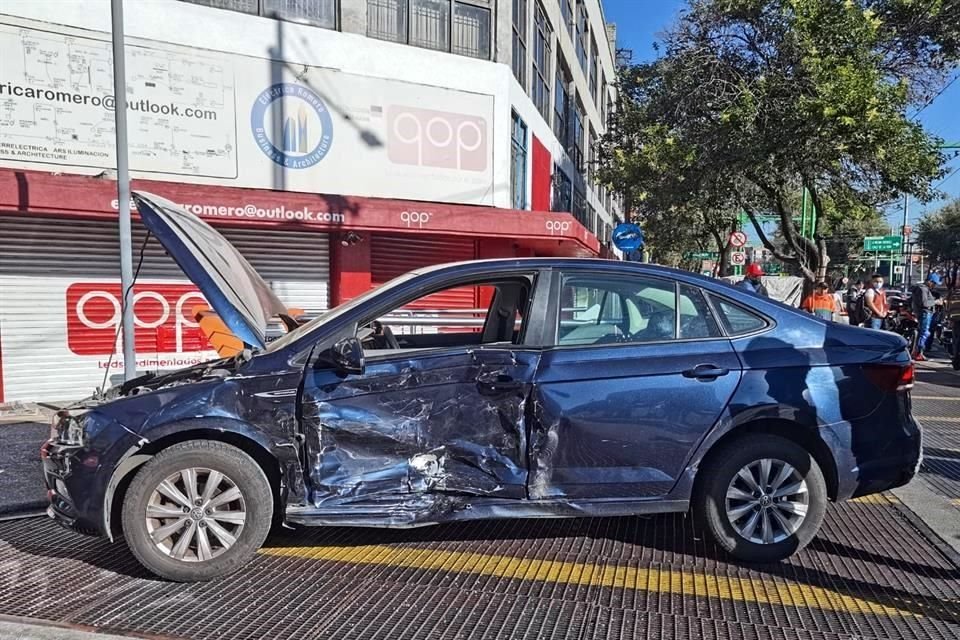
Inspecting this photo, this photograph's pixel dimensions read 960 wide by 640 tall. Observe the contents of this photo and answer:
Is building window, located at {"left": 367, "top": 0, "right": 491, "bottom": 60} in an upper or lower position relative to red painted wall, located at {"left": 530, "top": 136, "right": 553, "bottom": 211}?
upper

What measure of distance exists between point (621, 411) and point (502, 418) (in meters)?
0.65

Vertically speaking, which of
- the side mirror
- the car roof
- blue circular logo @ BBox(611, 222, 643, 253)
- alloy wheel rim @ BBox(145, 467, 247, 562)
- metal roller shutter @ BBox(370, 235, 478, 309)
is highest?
blue circular logo @ BBox(611, 222, 643, 253)

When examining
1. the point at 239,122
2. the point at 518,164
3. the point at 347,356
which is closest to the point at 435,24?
the point at 518,164

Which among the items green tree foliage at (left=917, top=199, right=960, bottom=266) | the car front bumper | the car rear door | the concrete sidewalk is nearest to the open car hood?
the car front bumper

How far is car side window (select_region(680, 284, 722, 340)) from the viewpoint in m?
3.79

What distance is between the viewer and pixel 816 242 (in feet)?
53.9

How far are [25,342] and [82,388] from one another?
3.16 ft

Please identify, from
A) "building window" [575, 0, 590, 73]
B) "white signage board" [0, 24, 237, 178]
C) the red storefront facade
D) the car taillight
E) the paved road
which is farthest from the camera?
"building window" [575, 0, 590, 73]

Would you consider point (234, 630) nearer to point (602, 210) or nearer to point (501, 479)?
point (501, 479)

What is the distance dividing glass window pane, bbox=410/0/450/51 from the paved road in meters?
10.1

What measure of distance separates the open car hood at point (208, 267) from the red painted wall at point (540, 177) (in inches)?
463

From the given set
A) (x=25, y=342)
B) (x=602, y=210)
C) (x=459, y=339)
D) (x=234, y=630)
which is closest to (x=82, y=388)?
(x=25, y=342)

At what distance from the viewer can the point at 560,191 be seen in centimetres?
1984

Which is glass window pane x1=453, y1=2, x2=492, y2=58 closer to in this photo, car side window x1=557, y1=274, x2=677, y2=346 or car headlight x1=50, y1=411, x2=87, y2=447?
car side window x1=557, y1=274, x2=677, y2=346
